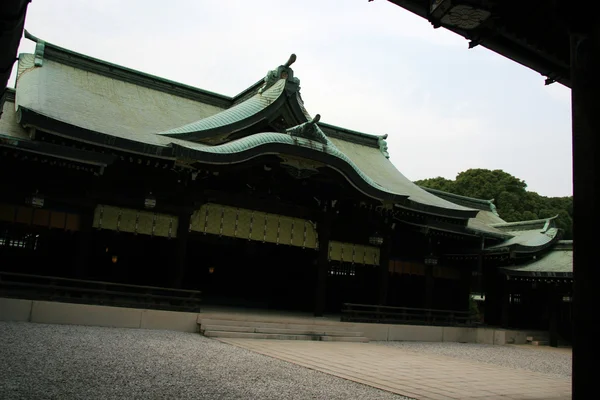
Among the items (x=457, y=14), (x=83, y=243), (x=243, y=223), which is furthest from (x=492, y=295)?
(x=457, y=14)

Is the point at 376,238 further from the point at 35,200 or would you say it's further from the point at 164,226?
the point at 35,200

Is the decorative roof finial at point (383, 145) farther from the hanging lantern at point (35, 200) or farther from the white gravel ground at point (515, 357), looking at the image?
the hanging lantern at point (35, 200)

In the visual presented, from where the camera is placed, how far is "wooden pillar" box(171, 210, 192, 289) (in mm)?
14188

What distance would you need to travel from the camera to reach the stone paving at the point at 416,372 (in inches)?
310

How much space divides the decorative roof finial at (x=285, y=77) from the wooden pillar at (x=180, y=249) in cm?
538

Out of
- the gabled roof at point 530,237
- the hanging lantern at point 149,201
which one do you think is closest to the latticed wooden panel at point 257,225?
the hanging lantern at point 149,201

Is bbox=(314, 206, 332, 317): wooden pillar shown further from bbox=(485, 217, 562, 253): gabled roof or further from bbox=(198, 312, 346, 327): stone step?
bbox=(485, 217, 562, 253): gabled roof

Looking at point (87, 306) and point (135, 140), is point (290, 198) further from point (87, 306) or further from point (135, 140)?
point (87, 306)

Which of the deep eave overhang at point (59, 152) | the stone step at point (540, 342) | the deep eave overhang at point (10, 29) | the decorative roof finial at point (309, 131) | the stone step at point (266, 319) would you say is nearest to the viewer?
the deep eave overhang at point (10, 29)

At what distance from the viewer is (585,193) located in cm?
373

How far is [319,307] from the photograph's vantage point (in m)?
16.3

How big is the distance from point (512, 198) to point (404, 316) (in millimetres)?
31294

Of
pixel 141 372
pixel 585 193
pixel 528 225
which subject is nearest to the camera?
pixel 585 193

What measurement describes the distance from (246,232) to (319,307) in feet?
11.2
